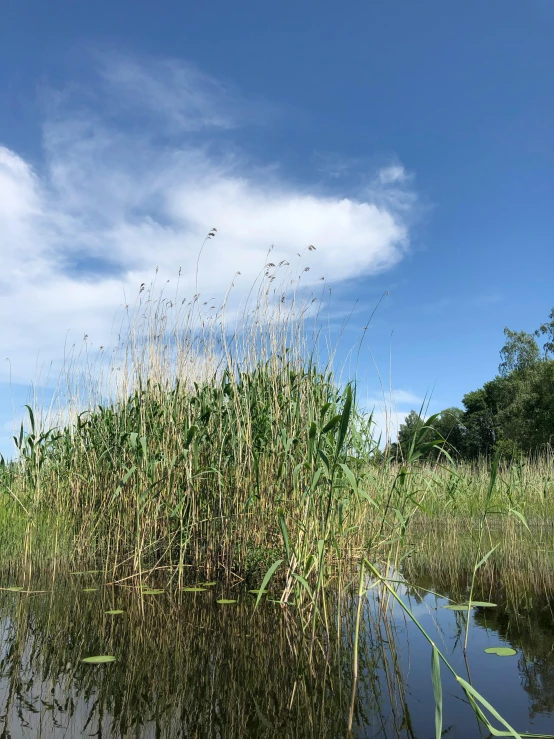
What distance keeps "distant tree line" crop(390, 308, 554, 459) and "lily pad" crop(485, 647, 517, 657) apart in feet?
68.0

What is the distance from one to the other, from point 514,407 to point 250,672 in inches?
1195

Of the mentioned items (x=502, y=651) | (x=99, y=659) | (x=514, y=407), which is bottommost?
(x=99, y=659)

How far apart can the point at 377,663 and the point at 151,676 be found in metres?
1.14

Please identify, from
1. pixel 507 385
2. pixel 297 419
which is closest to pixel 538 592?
pixel 297 419

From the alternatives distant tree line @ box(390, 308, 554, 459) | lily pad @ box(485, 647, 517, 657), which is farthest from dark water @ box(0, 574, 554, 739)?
distant tree line @ box(390, 308, 554, 459)

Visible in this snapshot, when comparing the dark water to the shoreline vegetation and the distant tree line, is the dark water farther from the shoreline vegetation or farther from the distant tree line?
the distant tree line

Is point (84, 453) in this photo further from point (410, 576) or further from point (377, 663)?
point (377, 663)

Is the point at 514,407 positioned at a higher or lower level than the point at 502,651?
higher

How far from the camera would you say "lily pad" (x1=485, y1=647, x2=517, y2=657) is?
2.86 m

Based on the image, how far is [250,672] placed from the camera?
265cm

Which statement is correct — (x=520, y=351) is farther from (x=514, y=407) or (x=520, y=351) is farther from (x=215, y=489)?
(x=215, y=489)

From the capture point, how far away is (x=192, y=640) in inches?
125

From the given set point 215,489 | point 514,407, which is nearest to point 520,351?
point 514,407

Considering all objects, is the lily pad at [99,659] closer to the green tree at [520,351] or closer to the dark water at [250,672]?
the dark water at [250,672]
